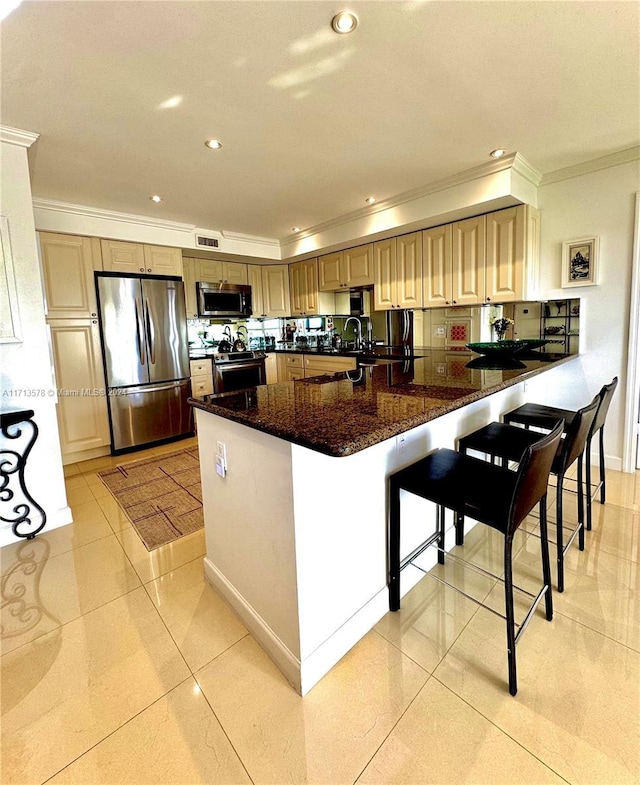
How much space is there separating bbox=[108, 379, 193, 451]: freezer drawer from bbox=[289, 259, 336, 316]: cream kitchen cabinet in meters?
1.91

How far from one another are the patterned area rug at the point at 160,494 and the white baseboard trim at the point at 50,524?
0.34m

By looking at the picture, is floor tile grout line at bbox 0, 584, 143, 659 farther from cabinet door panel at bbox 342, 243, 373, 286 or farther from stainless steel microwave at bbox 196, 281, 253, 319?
cabinet door panel at bbox 342, 243, 373, 286

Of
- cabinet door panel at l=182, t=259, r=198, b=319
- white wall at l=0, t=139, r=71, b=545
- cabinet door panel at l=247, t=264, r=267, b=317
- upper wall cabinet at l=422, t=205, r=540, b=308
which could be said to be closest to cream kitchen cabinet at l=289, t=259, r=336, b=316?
cabinet door panel at l=247, t=264, r=267, b=317

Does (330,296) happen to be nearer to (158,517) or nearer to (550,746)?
(158,517)

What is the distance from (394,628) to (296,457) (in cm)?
97

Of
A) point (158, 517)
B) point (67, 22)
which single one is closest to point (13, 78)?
point (67, 22)

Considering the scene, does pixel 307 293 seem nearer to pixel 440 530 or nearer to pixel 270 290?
pixel 270 290

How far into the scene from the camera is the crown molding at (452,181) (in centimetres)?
274

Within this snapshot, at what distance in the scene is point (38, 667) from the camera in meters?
1.45

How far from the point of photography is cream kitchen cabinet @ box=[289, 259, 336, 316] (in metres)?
4.93

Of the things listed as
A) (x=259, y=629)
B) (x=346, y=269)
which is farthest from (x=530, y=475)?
(x=346, y=269)

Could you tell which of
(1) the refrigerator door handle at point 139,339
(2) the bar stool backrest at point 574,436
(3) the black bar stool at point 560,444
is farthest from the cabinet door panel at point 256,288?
(2) the bar stool backrest at point 574,436

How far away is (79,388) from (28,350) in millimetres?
1429

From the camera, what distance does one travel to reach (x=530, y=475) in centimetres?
124
